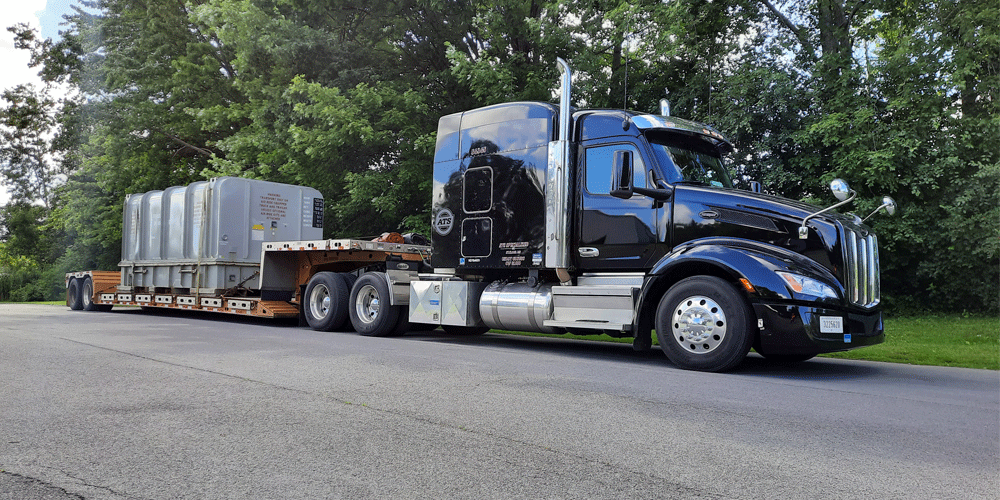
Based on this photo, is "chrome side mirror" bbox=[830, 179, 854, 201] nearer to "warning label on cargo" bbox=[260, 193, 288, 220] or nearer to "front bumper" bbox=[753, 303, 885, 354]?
"front bumper" bbox=[753, 303, 885, 354]

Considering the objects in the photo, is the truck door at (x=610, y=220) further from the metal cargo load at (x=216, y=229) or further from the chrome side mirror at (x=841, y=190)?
the metal cargo load at (x=216, y=229)

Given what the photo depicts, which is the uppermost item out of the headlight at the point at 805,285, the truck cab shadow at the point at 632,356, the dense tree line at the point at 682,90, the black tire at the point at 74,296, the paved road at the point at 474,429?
the dense tree line at the point at 682,90

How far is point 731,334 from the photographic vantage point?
753 centimetres

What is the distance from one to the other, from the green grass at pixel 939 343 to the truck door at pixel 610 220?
146 inches

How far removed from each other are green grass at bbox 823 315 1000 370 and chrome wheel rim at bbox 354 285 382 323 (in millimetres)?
6905

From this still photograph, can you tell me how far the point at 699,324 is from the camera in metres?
7.80

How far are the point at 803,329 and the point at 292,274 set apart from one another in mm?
9821

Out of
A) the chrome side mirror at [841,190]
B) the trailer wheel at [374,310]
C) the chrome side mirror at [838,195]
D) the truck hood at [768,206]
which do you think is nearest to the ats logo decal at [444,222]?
the trailer wheel at [374,310]

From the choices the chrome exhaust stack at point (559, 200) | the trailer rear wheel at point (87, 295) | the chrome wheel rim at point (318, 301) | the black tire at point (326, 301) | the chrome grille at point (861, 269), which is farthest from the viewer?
the trailer rear wheel at point (87, 295)

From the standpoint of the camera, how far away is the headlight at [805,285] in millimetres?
7344

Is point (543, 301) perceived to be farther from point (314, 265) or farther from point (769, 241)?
point (314, 265)

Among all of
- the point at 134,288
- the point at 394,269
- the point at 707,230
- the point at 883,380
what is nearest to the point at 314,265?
the point at 394,269

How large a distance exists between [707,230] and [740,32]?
12.0 m

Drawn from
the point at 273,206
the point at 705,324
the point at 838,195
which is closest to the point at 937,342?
the point at 838,195
